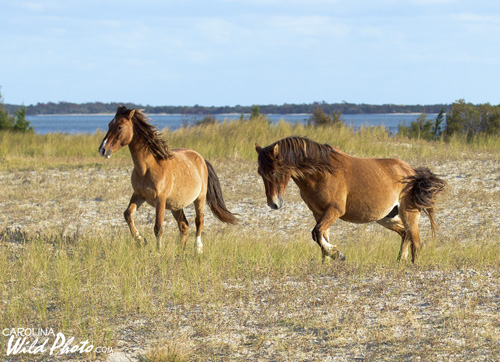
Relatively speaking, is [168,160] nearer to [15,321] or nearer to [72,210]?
[15,321]

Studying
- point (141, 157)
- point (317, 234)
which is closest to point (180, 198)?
point (141, 157)

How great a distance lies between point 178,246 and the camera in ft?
27.0

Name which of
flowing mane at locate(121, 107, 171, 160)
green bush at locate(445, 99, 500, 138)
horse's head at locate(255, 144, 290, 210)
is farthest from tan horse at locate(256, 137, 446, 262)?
green bush at locate(445, 99, 500, 138)

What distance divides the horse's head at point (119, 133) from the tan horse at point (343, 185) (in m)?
1.71

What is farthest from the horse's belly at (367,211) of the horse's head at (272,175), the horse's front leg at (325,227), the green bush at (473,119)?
the green bush at (473,119)

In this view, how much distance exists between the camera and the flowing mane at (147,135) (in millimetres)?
7457

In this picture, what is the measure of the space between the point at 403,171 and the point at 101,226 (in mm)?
5557

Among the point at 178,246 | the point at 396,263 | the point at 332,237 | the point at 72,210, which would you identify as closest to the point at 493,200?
the point at 332,237

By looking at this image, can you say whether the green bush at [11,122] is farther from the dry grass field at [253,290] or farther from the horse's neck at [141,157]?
the horse's neck at [141,157]

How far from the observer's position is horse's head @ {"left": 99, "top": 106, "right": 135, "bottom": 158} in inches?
277

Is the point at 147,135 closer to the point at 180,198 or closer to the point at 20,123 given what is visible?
the point at 180,198

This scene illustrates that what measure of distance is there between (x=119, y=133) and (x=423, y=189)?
3616 mm

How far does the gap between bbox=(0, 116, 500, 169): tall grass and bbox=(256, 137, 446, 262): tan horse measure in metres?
8.93

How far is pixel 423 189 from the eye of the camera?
7027 millimetres
